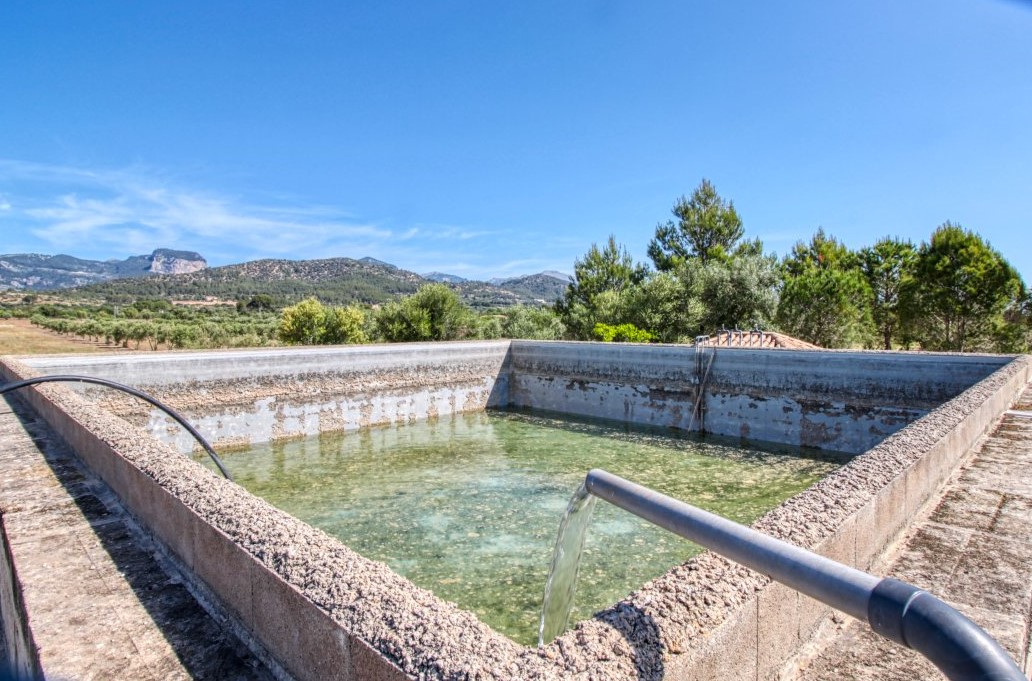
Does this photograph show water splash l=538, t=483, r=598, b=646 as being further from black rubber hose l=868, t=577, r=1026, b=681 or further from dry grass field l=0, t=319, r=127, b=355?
dry grass field l=0, t=319, r=127, b=355

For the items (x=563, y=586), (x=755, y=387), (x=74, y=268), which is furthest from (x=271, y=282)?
(x=563, y=586)

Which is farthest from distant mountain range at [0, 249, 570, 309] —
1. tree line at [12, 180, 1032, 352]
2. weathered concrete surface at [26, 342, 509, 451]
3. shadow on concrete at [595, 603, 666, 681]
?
shadow on concrete at [595, 603, 666, 681]

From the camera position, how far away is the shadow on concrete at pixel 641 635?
1.29 meters

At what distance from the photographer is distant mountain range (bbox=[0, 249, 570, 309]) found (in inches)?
2329

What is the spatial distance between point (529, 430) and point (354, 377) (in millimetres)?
3478

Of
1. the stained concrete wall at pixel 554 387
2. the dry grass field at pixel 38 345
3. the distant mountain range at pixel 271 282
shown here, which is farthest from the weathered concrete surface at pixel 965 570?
the distant mountain range at pixel 271 282

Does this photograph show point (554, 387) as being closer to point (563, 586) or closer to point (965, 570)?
point (563, 586)

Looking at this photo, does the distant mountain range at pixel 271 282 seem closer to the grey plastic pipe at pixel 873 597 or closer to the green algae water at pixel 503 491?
the green algae water at pixel 503 491

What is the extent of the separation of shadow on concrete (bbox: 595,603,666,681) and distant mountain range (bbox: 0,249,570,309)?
124 feet

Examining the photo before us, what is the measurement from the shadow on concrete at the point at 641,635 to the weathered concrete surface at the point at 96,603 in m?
1.16

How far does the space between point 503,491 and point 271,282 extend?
2560 inches

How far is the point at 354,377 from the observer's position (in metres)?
11.4

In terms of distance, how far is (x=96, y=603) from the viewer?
88.5 inches

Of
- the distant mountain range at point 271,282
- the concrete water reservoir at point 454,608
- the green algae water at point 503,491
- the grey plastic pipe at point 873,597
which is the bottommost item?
the green algae water at point 503,491
